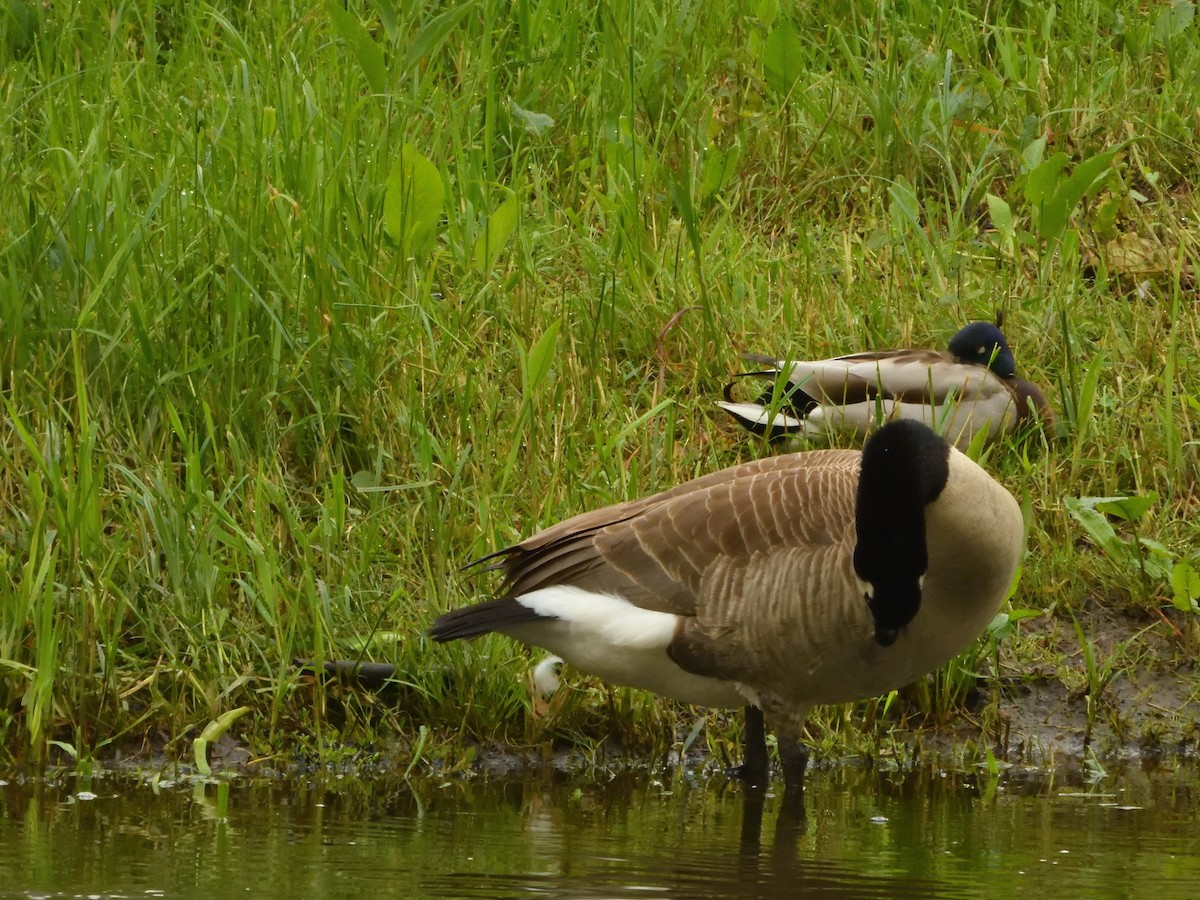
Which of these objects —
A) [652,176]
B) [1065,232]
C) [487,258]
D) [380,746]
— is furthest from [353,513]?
[1065,232]

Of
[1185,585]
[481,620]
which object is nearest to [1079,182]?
[1185,585]

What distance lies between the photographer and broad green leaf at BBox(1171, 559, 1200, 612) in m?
5.50

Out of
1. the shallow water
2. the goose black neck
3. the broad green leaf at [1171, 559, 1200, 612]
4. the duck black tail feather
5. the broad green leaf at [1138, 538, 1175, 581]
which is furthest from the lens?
the broad green leaf at [1138, 538, 1175, 581]

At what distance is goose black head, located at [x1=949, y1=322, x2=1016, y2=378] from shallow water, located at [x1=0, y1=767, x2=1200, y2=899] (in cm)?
160

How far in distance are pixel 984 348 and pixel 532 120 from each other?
242 centimetres

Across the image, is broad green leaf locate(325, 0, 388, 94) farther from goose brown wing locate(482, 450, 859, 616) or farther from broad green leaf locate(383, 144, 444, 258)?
goose brown wing locate(482, 450, 859, 616)

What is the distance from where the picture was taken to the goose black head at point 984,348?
6136mm

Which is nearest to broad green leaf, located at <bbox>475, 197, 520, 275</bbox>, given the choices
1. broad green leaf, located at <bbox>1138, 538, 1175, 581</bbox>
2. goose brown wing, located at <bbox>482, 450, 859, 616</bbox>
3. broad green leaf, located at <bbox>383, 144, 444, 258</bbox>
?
broad green leaf, located at <bbox>383, 144, 444, 258</bbox>

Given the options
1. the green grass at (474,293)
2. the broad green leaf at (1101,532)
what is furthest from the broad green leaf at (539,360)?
the broad green leaf at (1101,532)

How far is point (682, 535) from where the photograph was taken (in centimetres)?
479

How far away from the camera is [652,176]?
7.18m

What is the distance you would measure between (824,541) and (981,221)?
342cm

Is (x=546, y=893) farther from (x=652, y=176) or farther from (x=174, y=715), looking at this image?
(x=652, y=176)

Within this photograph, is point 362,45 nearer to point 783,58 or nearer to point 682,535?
point 783,58
